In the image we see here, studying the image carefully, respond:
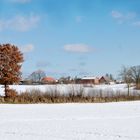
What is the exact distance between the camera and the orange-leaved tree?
46572mm

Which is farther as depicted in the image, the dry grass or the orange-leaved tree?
the orange-leaved tree

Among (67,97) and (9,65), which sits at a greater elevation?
(9,65)

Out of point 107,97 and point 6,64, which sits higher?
point 6,64

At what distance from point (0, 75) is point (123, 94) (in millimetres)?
15449

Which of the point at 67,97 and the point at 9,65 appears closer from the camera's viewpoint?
the point at 67,97

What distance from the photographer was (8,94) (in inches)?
1793

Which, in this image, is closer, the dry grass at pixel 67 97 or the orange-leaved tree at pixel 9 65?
the dry grass at pixel 67 97

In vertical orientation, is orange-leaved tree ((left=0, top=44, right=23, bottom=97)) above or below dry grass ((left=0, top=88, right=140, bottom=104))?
above

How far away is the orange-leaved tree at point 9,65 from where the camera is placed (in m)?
46.6

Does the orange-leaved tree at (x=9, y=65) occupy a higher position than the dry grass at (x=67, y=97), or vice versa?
the orange-leaved tree at (x=9, y=65)

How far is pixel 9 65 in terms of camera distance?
46.8 meters
